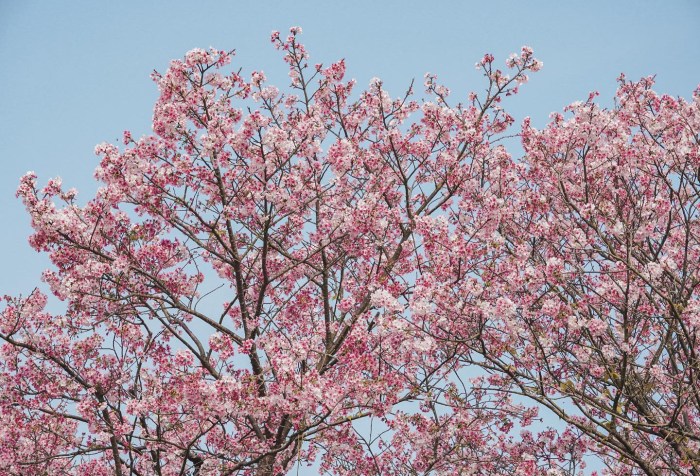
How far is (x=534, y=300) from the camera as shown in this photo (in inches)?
374

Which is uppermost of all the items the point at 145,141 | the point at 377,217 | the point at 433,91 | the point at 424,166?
the point at 433,91

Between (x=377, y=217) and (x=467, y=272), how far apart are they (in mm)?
1566

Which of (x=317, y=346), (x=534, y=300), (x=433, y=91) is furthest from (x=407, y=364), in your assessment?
(x=433, y=91)

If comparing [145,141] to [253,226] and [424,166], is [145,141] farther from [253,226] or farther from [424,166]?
[424,166]

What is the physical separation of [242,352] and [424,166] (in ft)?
16.3

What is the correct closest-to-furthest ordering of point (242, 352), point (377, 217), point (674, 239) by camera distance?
1. point (242, 352)
2. point (377, 217)
3. point (674, 239)

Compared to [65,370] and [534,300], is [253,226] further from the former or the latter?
[534,300]

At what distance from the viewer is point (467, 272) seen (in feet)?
33.0

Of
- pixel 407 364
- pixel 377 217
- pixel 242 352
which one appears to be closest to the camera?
pixel 242 352

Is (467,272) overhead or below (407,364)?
overhead

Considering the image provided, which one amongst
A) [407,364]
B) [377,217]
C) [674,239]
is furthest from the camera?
[674,239]

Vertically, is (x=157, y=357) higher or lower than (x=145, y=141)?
lower

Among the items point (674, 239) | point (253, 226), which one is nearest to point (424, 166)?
point (253, 226)

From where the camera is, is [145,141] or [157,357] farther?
[157,357]
